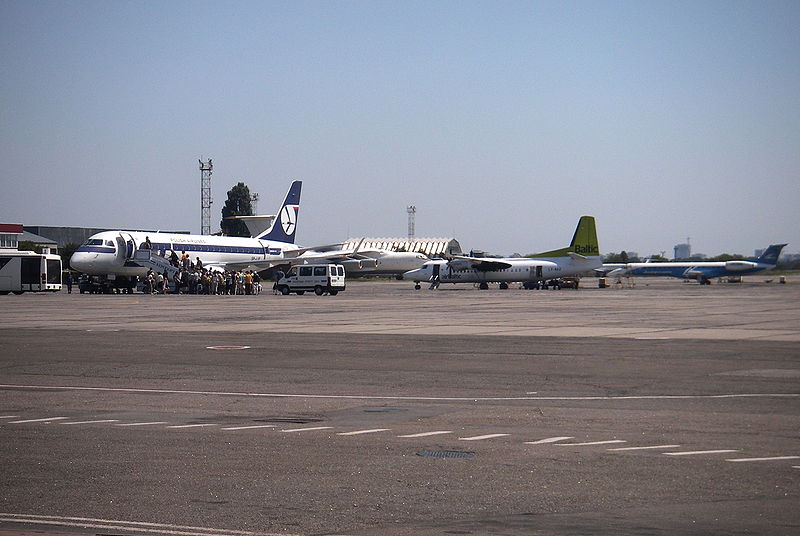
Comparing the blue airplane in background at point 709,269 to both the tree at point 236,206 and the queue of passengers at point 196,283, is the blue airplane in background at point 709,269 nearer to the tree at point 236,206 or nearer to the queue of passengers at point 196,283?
the queue of passengers at point 196,283

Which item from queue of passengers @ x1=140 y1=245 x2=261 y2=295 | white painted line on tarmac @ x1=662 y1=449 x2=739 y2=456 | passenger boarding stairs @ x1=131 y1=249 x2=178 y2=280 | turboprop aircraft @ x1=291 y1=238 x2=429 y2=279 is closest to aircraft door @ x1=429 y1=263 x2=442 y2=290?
turboprop aircraft @ x1=291 y1=238 x2=429 y2=279

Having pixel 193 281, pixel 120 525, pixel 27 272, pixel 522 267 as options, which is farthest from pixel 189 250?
pixel 120 525

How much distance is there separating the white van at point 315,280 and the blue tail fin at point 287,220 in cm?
2213

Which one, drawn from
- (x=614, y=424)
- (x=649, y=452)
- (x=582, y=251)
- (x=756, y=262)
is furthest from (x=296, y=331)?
(x=756, y=262)

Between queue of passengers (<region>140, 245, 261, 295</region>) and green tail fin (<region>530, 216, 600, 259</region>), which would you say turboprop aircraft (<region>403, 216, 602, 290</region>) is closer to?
green tail fin (<region>530, 216, 600, 259</region>)

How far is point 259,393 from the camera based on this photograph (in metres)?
14.7

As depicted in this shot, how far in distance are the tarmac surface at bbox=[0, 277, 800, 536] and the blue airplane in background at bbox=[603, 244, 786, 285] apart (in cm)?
7725

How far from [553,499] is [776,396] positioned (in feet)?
24.6

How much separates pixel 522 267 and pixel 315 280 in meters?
23.7

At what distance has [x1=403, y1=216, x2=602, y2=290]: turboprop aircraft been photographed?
262 feet

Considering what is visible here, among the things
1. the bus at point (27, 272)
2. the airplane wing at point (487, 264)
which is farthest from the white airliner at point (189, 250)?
the airplane wing at point (487, 264)

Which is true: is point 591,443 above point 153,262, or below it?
below

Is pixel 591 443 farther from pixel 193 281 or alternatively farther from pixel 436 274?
pixel 436 274

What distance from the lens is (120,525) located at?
7.00 meters
